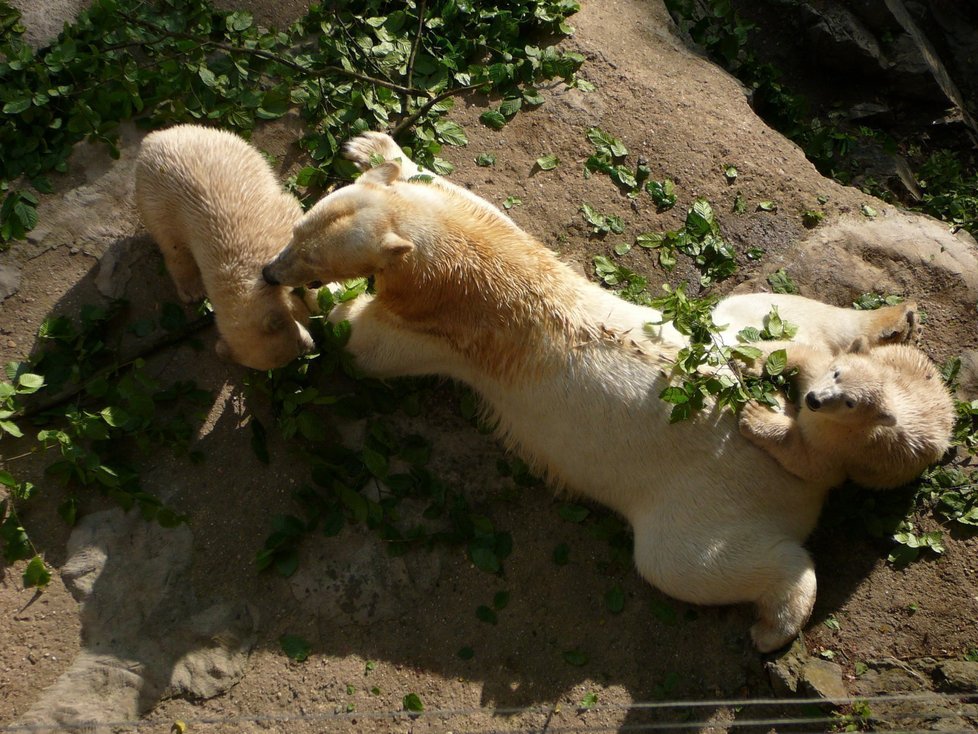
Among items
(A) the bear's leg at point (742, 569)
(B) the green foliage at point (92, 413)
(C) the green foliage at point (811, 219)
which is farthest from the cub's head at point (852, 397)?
(B) the green foliage at point (92, 413)

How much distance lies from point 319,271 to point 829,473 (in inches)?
140

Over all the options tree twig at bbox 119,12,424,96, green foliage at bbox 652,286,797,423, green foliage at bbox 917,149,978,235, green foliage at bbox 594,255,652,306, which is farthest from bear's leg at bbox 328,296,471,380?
green foliage at bbox 917,149,978,235

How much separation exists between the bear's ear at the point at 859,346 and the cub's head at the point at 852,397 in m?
0.54

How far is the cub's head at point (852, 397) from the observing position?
16.3ft

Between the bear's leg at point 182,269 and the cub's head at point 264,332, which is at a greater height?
the cub's head at point 264,332

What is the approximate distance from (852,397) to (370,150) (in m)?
4.06

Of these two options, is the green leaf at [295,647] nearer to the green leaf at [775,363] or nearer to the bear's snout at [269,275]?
the bear's snout at [269,275]

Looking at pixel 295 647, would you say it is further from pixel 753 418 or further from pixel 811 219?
pixel 811 219

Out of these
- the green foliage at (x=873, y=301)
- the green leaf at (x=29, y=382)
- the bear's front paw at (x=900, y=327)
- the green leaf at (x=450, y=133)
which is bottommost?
the green leaf at (x=29, y=382)

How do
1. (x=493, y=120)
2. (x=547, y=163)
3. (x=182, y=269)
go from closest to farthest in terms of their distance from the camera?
(x=182, y=269) → (x=547, y=163) → (x=493, y=120)

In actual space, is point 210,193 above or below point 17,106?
above

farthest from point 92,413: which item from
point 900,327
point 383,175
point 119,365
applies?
point 900,327

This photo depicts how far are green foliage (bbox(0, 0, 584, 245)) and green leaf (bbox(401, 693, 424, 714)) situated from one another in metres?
4.05

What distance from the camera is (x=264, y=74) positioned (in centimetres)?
721
